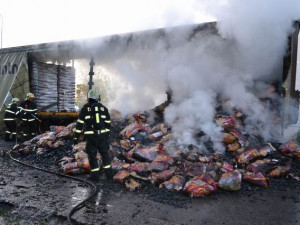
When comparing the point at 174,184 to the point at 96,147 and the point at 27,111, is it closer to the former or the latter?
the point at 96,147

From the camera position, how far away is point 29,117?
8.59 metres

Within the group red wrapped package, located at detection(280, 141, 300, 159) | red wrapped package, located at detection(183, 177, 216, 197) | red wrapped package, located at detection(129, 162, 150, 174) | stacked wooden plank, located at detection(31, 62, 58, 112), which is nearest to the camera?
red wrapped package, located at detection(183, 177, 216, 197)

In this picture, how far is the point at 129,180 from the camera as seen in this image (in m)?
4.55

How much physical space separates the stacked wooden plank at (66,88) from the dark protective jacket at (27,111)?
6.37 ft

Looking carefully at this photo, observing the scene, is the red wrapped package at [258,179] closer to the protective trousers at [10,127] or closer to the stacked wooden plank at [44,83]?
the protective trousers at [10,127]

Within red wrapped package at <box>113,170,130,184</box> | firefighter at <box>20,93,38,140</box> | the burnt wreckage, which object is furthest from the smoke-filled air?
firefighter at <box>20,93,38,140</box>

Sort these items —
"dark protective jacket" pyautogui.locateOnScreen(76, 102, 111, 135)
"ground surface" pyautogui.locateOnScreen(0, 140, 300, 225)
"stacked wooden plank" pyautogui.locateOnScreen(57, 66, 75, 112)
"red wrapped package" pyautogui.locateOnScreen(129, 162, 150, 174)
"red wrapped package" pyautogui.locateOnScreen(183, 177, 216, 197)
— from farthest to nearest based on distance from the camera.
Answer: "stacked wooden plank" pyautogui.locateOnScreen(57, 66, 75, 112), "red wrapped package" pyautogui.locateOnScreen(129, 162, 150, 174), "dark protective jacket" pyautogui.locateOnScreen(76, 102, 111, 135), "red wrapped package" pyautogui.locateOnScreen(183, 177, 216, 197), "ground surface" pyautogui.locateOnScreen(0, 140, 300, 225)

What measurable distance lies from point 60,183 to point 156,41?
171 inches

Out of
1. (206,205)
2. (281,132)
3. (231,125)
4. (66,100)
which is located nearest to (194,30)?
(231,125)

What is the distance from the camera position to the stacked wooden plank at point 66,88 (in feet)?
34.6

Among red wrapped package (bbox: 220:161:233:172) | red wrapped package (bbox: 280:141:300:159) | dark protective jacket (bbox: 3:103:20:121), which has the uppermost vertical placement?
dark protective jacket (bbox: 3:103:20:121)

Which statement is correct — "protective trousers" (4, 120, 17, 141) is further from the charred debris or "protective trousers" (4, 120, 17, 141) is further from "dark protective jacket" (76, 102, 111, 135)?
"dark protective jacket" (76, 102, 111, 135)

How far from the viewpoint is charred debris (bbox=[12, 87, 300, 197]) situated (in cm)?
445

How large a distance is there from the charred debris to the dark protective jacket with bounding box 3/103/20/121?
241cm
